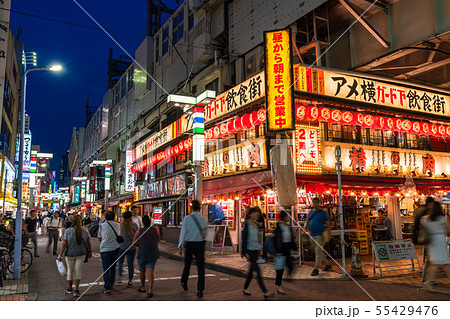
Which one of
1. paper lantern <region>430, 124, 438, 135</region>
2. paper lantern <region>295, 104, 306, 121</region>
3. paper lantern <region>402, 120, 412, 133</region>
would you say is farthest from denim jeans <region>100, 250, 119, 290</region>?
paper lantern <region>430, 124, 438, 135</region>

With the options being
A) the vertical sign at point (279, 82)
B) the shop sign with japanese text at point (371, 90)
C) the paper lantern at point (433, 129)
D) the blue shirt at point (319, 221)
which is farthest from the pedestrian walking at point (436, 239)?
the paper lantern at point (433, 129)

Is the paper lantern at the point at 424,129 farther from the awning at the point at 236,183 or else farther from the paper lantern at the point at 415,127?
the awning at the point at 236,183

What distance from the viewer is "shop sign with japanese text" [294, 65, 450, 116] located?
13094mm

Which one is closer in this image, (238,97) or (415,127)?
(415,127)

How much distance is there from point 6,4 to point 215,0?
11.4m

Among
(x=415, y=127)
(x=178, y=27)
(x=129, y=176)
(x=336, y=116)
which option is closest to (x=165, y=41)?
(x=178, y=27)

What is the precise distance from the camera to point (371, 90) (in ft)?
46.9

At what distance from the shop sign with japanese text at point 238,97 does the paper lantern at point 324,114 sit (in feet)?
7.14

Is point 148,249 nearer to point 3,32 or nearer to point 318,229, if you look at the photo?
point 318,229

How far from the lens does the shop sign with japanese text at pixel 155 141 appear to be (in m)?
22.1

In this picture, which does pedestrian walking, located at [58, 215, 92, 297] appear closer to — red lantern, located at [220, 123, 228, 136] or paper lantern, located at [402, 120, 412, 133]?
red lantern, located at [220, 123, 228, 136]

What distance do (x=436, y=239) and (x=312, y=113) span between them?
6.25 metres

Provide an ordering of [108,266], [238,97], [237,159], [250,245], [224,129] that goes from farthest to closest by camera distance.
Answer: [237,159] → [224,129] → [238,97] → [108,266] → [250,245]

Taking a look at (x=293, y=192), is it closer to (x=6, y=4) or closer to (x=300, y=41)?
(x=300, y=41)
